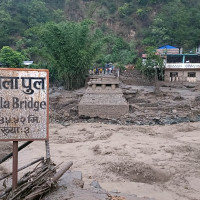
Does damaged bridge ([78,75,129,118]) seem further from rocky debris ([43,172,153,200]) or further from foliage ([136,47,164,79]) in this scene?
rocky debris ([43,172,153,200])

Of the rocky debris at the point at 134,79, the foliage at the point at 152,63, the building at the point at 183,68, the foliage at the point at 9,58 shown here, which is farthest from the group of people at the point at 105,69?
the foliage at the point at 9,58

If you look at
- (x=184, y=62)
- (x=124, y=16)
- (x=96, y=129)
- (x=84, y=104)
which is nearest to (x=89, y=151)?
(x=96, y=129)

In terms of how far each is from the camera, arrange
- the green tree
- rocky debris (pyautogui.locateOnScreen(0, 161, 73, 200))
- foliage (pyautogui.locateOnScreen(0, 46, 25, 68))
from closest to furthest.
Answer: rocky debris (pyautogui.locateOnScreen(0, 161, 73, 200))
the green tree
foliage (pyautogui.locateOnScreen(0, 46, 25, 68))

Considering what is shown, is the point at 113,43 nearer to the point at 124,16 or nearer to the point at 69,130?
the point at 124,16

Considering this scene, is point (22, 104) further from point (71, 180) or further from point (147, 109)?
point (147, 109)

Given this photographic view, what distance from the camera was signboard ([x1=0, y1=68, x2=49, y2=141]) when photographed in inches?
140

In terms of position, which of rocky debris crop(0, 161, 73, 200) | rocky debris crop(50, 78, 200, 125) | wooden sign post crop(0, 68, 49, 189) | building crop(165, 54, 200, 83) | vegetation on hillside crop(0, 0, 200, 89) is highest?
vegetation on hillside crop(0, 0, 200, 89)

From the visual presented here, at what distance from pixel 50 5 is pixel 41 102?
5226 cm

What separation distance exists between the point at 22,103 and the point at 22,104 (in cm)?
1

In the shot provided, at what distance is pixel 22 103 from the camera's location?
360 centimetres

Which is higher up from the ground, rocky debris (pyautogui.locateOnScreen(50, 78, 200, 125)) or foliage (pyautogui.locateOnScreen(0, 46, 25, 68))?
foliage (pyautogui.locateOnScreen(0, 46, 25, 68))

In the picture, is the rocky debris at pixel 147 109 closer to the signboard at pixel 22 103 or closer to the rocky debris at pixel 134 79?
the rocky debris at pixel 134 79

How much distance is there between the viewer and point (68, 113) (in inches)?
628

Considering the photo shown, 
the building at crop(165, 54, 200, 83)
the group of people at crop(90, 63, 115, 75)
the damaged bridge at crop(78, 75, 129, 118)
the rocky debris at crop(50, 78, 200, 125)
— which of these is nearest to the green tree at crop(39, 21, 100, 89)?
the rocky debris at crop(50, 78, 200, 125)
